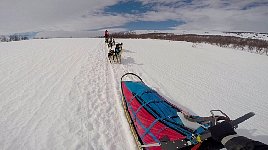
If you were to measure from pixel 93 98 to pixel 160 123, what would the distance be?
277 centimetres

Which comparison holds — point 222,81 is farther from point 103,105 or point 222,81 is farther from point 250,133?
point 103,105

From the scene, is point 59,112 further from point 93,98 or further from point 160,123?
point 160,123

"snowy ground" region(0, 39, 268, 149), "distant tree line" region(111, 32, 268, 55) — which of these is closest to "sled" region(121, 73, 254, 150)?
"snowy ground" region(0, 39, 268, 149)

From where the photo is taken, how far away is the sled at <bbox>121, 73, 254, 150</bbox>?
2.58m

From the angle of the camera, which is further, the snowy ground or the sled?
the snowy ground

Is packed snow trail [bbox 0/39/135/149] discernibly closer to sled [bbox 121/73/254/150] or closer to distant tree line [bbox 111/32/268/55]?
sled [bbox 121/73/254/150]

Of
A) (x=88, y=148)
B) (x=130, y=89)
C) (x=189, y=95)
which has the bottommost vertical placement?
(x=88, y=148)

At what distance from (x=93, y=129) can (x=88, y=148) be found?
23.4 inches

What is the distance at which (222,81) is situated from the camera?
7918 millimetres

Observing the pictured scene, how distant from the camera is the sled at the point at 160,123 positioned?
8.46 ft

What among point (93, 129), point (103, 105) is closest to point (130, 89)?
point (103, 105)

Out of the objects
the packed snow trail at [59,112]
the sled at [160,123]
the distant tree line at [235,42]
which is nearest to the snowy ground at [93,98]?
the packed snow trail at [59,112]

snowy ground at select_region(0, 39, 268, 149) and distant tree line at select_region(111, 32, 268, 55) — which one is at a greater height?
distant tree line at select_region(111, 32, 268, 55)

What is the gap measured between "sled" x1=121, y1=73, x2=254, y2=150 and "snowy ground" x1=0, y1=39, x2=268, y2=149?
14.7 inches
